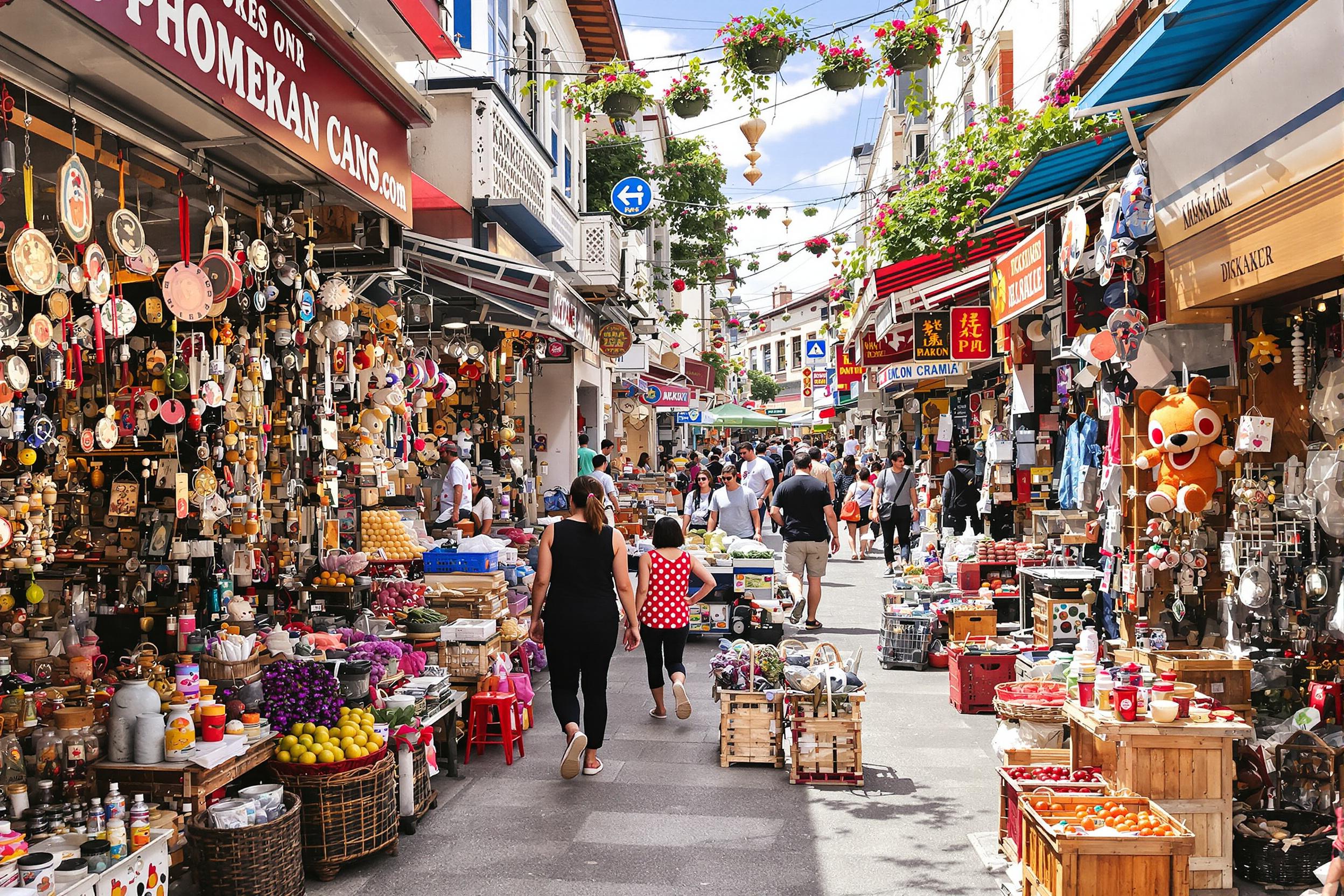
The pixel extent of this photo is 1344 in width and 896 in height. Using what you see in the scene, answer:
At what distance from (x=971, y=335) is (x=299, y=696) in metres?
10.1

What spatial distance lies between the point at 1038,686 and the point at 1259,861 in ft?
5.52

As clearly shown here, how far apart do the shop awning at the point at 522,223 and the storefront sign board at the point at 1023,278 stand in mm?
4725

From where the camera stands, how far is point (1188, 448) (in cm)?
619

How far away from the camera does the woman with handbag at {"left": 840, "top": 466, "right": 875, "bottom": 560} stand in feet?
62.5

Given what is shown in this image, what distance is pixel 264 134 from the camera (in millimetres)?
4590

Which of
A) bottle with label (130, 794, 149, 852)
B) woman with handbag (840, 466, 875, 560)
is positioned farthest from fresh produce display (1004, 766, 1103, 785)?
woman with handbag (840, 466, 875, 560)

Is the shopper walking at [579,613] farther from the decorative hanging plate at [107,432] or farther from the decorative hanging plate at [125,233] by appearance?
the decorative hanging plate at [125,233]

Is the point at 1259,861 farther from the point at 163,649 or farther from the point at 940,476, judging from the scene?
the point at 940,476

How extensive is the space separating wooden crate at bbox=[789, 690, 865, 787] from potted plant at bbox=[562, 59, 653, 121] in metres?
9.41

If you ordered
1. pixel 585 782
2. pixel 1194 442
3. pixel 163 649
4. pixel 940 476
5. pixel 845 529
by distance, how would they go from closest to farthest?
1. pixel 1194 442
2. pixel 585 782
3. pixel 163 649
4. pixel 940 476
5. pixel 845 529

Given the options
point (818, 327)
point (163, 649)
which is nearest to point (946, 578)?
point (163, 649)

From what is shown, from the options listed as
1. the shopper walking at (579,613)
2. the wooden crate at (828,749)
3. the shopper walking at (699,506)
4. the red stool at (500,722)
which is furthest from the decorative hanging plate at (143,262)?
the shopper walking at (699,506)

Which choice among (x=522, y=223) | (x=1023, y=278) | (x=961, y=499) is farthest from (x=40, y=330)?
(x=961, y=499)

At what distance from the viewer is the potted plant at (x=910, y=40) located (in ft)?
31.6
